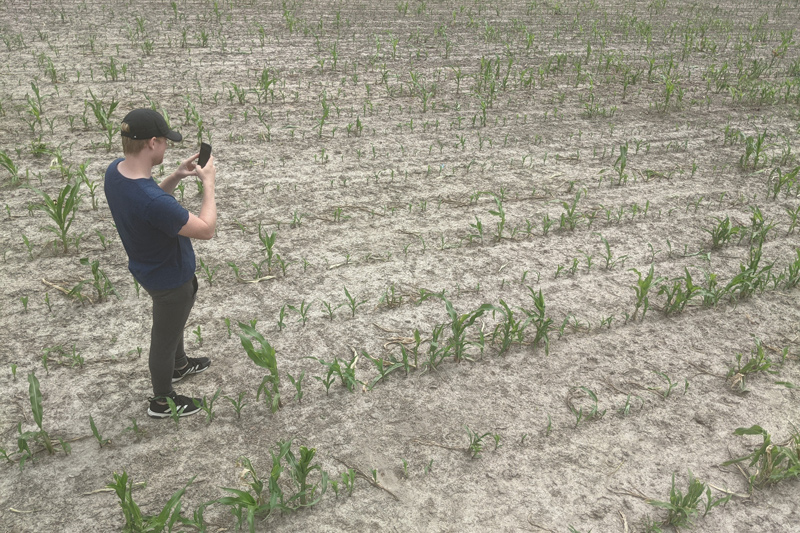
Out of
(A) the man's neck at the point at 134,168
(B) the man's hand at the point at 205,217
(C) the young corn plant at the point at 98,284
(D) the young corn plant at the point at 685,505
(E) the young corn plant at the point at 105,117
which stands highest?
(A) the man's neck at the point at 134,168

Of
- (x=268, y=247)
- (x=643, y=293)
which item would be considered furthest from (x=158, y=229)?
(x=643, y=293)

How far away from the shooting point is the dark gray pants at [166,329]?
3.16m

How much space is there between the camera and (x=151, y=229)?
2955 millimetres

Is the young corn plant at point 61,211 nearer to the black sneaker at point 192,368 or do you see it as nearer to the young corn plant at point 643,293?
the black sneaker at point 192,368

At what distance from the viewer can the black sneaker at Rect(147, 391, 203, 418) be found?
3.36 metres

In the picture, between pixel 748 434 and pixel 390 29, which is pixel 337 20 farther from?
pixel 748 434

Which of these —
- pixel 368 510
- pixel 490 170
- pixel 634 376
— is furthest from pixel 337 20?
pixel 368 510

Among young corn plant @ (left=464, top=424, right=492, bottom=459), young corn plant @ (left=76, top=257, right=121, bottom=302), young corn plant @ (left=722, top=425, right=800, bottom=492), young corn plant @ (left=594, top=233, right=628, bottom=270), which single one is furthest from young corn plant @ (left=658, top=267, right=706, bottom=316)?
young corn plant @ (left=76, top=257, right=121, bottom=302)

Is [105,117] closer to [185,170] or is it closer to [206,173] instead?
[185,170]

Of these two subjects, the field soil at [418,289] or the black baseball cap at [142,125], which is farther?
the field soil at [418,289]

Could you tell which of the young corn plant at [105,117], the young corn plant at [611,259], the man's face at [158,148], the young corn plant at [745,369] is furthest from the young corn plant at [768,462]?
the young corn plant at [105,117]

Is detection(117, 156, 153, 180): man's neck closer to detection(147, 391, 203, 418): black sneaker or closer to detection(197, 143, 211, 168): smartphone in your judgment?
detection(197, 143, 211, 168): smartphone

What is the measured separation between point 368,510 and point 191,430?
100 centimetres

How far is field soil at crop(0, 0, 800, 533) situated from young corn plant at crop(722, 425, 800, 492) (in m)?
0.05
